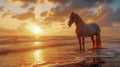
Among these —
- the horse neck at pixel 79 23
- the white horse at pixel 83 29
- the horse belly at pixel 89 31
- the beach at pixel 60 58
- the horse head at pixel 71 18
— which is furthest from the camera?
the horse belly at pixel 89 31

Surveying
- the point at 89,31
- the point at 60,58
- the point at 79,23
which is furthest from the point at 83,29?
the point at 60,58

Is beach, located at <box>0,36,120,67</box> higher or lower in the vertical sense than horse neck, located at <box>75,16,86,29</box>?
lower

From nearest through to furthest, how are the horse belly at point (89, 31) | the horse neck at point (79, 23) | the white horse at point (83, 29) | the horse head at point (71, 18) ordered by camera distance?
the horse head at point (71, 18), the white horse at point (83, 29), the horse neck at point (79, 23), the horse belly at point (89, 31)

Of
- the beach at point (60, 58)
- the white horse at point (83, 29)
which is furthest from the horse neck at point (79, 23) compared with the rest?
the beach at point (60, 58)

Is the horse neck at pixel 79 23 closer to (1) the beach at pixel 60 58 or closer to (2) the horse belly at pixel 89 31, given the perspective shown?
(2) the horse belly at pixel 89 31

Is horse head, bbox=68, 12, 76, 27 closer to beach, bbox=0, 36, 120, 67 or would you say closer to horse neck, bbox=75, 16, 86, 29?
horse neck, bbox=75, 16, 86, 29

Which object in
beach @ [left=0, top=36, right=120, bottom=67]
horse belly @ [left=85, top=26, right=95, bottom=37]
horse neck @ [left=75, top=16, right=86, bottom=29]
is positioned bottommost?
beach @ [left=0, top=36, right=120, bottom=67]

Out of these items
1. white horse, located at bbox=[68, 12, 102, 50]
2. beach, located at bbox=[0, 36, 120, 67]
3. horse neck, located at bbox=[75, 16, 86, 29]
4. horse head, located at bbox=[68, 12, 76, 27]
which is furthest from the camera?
horse neck, located at bbox=[75, 16, 86, 29]

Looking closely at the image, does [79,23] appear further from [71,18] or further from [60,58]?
[60,58]

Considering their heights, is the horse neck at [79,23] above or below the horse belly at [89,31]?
above

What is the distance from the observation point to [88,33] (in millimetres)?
15383

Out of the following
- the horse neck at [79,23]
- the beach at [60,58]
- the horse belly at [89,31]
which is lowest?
the beach at [60,58]

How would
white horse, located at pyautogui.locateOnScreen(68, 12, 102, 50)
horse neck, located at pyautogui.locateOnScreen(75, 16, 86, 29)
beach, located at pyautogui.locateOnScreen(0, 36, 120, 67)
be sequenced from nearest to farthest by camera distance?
beach, located at pyautogui.locateOnScreen(0, 36, 120, 67)
white horse, located at pyautogui.locateOnScreen(68, 12, 102, 50)
horse neck, located at pyautogui.locateOnScreen(75, 16, 86, 29)

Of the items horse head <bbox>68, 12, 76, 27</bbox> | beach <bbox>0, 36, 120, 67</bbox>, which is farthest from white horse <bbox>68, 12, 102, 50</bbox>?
beach <bbox>0, 36, 120, 67</bbox>
